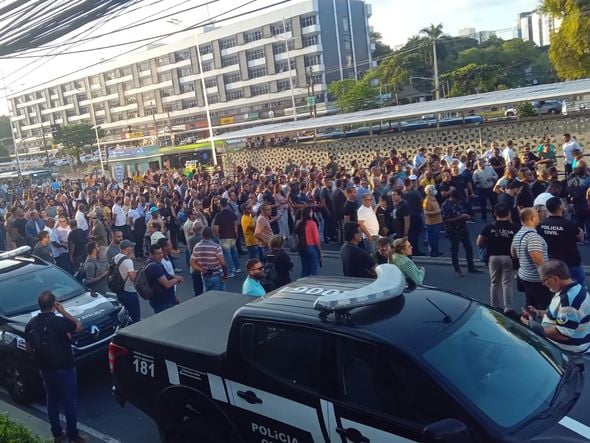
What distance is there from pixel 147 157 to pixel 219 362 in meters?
39.9

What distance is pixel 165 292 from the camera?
7816 mm

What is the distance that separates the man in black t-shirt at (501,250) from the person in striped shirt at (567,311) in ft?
8.41

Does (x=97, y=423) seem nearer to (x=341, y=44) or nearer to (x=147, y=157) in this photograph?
(x=147, y=157)

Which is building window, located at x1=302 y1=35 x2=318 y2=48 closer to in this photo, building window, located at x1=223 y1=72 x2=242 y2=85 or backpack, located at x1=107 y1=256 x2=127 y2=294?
building window, located at x1=223 y1=72 x2=242 y2=85

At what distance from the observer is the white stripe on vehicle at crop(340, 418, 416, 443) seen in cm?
343

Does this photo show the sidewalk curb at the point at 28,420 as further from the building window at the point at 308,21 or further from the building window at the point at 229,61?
the building window at the point at 229,61

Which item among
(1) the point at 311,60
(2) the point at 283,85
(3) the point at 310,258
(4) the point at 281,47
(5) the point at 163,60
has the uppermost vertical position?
(5) the point at 163,60

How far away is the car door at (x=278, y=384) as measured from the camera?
12.8ft

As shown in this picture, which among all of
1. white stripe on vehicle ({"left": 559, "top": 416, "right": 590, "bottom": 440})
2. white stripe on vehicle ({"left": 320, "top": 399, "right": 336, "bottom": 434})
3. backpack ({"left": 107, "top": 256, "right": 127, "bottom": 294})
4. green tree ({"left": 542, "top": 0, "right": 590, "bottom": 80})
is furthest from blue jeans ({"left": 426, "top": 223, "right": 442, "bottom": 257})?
green tree ({"left": 542, "top": 0, "right": 590, "bottom": 80})

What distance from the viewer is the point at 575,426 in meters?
3.22

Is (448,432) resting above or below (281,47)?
below

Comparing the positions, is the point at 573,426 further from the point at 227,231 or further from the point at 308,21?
the point at 308,21

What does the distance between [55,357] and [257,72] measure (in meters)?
78.8

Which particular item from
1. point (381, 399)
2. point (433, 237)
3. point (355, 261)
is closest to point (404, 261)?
point (355, 261)
